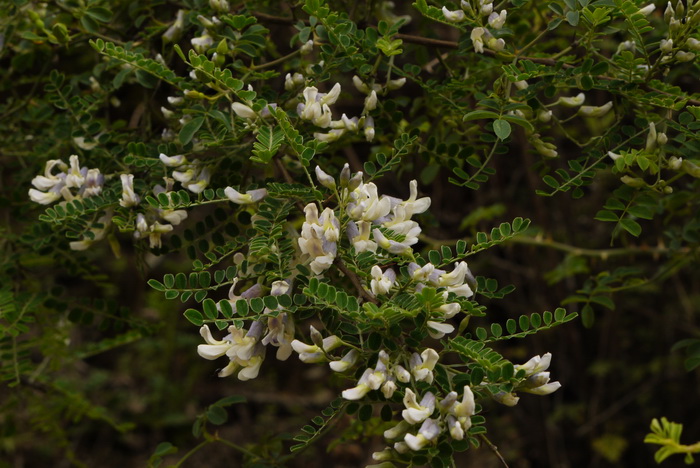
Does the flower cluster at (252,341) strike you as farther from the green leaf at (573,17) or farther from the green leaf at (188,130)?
the green leaf at (573,17)

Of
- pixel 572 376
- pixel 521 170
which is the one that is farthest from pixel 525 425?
pixel 521 170

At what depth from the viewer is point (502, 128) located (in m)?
0.93

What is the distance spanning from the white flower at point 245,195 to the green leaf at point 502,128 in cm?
29

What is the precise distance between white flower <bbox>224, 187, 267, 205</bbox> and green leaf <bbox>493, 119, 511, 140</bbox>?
286mm

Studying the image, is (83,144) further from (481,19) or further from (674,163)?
(674,163)

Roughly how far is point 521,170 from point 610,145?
1849 millimetres

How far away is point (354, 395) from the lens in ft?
2.42

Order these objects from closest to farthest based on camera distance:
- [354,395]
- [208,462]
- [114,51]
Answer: [354,395], [114,51], [208,462]

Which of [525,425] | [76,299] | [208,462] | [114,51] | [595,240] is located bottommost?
[208,462]

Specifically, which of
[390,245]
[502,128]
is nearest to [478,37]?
[502,128]

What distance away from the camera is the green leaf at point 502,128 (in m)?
0.92

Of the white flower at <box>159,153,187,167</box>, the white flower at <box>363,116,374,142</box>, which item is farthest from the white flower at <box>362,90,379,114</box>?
the white flower at <box>159,153,187,167</box>

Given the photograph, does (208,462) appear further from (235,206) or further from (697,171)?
(697,171)

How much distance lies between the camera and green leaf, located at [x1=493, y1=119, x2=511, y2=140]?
3.01 feet
